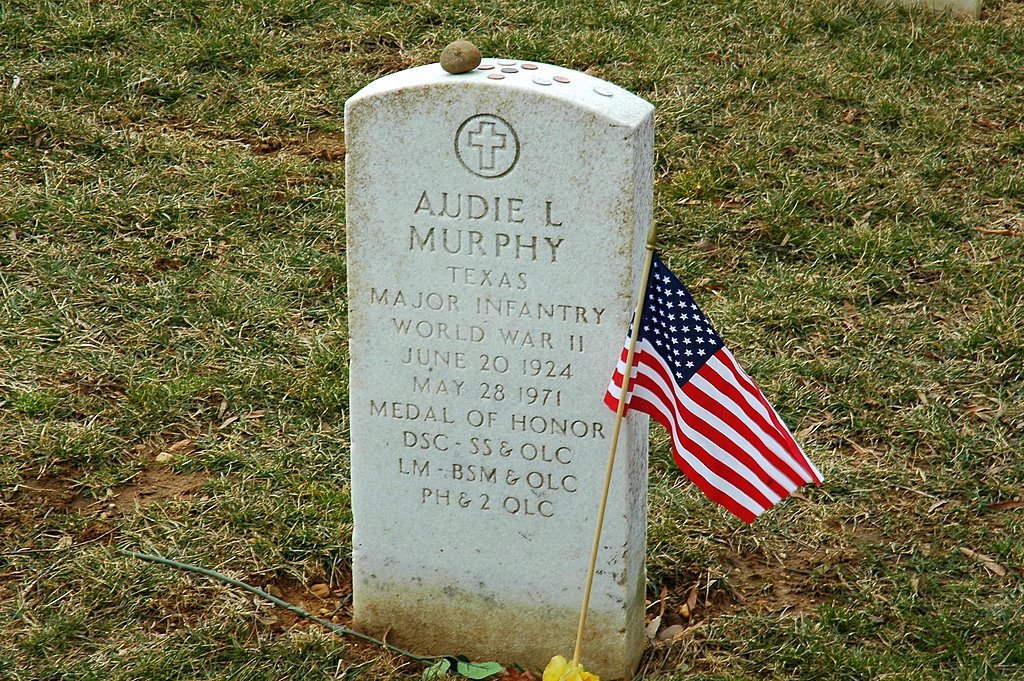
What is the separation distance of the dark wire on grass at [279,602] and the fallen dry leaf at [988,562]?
1669 millimetres

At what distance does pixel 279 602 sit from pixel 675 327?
59.4 inches

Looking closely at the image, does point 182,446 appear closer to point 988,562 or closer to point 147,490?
point 147,490

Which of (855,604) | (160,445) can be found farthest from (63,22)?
(855,604)

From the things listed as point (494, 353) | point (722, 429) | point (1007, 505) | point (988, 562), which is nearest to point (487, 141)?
point (494, 353)

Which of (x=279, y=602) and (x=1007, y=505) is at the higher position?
(x=1007, y=505)

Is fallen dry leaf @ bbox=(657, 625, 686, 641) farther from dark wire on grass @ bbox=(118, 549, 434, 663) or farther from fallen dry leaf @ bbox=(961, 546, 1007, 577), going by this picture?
fallen dry leaf @ bbox=(961, 546, 1007, 577)

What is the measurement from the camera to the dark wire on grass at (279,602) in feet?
12.6

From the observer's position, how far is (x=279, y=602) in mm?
3941

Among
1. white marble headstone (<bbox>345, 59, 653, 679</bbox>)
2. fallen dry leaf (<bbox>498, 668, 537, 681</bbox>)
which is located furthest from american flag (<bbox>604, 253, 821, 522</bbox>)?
fallen dry leaf (<bbox>498, 668, 537, 681</bbox>)

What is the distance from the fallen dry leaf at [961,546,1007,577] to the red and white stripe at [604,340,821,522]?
43.5 inches

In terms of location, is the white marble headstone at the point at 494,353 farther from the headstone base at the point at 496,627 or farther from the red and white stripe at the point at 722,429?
the red and white stripe at the point at 722,429

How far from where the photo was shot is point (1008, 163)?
6445mm

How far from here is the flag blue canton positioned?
3211mm

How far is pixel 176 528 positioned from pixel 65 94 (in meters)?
3.38
